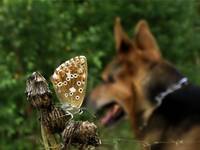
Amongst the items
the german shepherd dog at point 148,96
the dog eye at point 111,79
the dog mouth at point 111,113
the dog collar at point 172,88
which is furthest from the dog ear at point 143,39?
the dog collar at point 172,88

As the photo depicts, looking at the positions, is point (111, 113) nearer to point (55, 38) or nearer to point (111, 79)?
point (111, 79)

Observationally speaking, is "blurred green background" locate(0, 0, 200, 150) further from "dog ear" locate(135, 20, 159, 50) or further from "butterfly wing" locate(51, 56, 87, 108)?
"butterfly wing" locate(51, 56, 87, 108)

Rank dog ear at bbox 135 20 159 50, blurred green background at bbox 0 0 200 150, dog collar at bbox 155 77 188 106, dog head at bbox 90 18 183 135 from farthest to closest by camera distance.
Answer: dog ear at bbox 135 20 159 50, blurred green background at bbox 0 0 200 150, dog head at bbox 90 18 183 135, dog collar at bbox 155 77 188 106

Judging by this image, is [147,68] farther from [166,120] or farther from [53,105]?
[53,105]

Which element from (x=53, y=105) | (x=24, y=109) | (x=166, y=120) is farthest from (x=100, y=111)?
(x=53, y=105)

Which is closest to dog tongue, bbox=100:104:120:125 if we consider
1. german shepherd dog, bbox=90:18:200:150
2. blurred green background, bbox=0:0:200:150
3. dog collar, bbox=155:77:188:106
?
german shepherd dog, bbox=90:18:200:150

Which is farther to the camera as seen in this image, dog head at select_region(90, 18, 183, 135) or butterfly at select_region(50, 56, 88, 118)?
dog head at select_region(90, 18, 183, 135)
